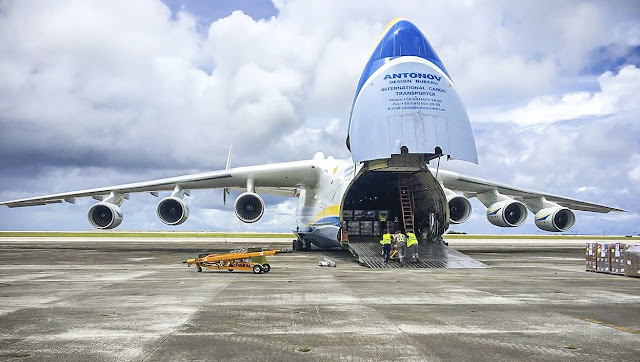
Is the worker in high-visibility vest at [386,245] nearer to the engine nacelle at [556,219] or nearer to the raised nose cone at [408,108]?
the raised nose cone at [408,108]

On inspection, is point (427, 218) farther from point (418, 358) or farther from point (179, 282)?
point (418, 358)

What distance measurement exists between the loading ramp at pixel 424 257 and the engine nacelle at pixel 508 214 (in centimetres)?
493

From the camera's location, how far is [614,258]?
1430cm

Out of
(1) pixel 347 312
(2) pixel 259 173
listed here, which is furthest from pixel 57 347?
(2) pixel 259 173

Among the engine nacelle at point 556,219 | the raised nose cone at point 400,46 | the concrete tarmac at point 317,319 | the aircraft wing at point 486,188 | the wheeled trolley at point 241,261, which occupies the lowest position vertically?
the concrete tarmac at point 317,319

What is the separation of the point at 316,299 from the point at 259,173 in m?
14.4

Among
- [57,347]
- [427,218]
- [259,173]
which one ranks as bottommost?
[57,347]

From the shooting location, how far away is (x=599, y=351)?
496 centimetres

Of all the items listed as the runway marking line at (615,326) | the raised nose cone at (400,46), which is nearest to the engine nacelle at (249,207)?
the raised nose cone at (400,46)

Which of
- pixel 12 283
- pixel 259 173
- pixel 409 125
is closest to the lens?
pixel 12 283

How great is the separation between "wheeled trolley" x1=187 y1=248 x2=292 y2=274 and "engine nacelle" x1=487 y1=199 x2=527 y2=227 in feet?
39.2

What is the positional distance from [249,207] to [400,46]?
9.16 meters

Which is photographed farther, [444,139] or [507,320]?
[444,139]

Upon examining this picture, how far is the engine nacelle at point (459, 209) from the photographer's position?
21.6m
